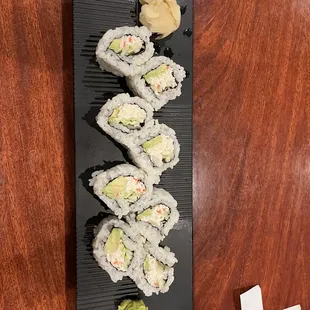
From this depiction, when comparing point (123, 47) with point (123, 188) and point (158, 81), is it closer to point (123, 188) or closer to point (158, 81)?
point (158, 81)

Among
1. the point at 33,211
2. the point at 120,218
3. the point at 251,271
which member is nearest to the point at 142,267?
the point at 120,218

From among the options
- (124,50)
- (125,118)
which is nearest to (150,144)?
(125,118)

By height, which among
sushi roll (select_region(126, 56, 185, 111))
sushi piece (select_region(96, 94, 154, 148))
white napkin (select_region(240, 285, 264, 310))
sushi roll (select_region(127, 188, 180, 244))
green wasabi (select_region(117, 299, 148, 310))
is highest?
sushi roll (select_region(126, 56, 185, 111))

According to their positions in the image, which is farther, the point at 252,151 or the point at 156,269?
the point at 252,151

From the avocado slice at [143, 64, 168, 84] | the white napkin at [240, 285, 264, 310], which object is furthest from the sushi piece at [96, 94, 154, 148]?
the white napkin at [240, 285, 264, 310]

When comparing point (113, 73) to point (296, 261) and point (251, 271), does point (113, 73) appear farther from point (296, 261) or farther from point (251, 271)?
point (296, 261)

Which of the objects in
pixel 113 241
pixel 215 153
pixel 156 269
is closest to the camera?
pixel 113 241

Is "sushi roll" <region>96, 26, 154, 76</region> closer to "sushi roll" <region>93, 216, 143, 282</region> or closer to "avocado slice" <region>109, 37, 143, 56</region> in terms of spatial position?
"avocado slice" <region>109, 37, 143, 56</region>

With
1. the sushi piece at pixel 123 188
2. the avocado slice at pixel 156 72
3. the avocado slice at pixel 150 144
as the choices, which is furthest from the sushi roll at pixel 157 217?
the avocado slice at pixel 156 72
